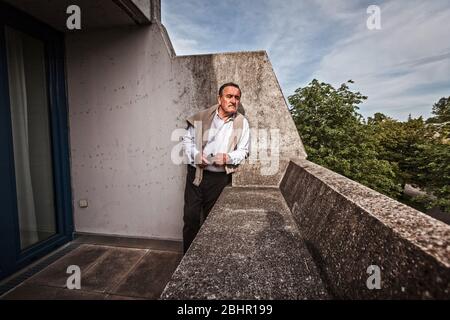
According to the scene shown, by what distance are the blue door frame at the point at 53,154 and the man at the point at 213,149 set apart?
184 centimetres

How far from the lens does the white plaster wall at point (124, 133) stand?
298cm

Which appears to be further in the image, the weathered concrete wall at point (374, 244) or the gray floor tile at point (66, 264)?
the gray floor tile at point (66, 264)

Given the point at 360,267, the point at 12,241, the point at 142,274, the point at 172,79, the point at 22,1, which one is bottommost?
the point at 142,274

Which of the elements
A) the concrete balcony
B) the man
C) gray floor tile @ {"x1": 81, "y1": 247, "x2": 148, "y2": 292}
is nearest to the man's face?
the man

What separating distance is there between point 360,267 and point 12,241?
3.28 meters

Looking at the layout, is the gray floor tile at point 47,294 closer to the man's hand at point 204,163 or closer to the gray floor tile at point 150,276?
the gray floor tile at point 150,276

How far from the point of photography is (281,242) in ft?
4.33

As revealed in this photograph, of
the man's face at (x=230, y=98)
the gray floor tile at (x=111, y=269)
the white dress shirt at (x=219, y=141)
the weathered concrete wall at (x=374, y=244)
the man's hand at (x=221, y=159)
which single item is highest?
the man's face at (x=230, y=98)

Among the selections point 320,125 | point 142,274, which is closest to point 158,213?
point 142,274

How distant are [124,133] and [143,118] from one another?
0.35 meters

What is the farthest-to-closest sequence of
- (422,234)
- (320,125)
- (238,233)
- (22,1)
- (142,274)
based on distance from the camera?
(320,125) → (142,274) → (22,1) → (238,233) → (422,234)

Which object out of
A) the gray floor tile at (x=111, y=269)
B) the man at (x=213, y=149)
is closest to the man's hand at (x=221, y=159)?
the man at (x=213, y=149)

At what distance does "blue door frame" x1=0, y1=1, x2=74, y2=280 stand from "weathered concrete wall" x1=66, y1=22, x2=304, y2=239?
5.1 inches
